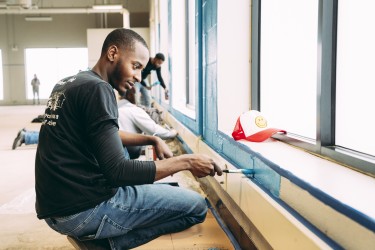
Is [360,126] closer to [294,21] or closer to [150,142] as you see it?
[294,21]

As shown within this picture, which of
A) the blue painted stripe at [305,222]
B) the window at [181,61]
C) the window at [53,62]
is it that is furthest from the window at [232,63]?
the window at [53,62]

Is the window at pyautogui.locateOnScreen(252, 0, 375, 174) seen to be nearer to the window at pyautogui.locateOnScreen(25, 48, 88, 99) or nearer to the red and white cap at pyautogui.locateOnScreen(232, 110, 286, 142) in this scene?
the red and white cap at pyautogui.locateOnScreen(232, 110, 286, 142)

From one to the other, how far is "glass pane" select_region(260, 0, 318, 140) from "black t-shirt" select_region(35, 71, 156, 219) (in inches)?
35.9

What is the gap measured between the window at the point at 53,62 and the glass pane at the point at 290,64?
15019mm

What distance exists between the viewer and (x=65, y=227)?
1.87m

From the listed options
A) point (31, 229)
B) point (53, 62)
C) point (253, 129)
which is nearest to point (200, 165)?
point (253, 129)

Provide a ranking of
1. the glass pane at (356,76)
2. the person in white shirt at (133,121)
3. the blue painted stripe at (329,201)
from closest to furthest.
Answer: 1. the blue painted stripe at (329,201)
2. the glass pane at (356,76)
3. the person in white shirt at (133,121)

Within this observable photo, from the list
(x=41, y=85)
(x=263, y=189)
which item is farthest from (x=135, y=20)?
(x=263, y=189)

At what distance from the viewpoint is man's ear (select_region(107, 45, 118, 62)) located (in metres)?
1.86

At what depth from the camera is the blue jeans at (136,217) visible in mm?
1878

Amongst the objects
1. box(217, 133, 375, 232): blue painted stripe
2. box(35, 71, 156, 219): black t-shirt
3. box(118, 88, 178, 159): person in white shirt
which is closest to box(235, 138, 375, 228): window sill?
box(217, 133, 375, 232): blue painted stripe

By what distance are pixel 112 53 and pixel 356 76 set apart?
1.05m

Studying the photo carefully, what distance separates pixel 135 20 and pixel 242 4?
543 inches

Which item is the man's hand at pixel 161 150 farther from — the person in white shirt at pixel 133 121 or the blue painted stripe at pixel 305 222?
the person in white shirt at pixel 133 121
